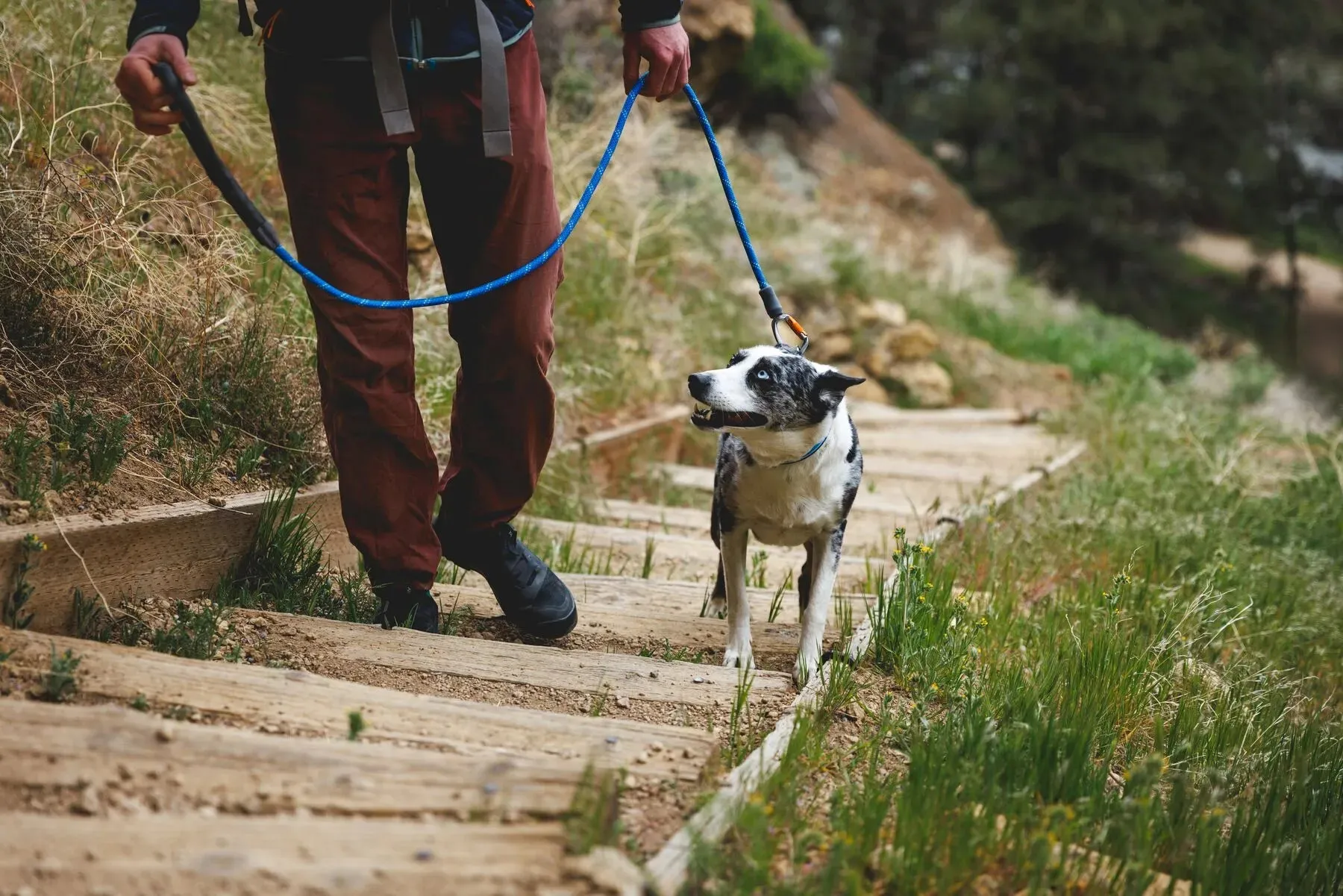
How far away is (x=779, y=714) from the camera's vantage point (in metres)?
2.50

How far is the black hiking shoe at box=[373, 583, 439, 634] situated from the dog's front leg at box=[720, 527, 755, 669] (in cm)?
77

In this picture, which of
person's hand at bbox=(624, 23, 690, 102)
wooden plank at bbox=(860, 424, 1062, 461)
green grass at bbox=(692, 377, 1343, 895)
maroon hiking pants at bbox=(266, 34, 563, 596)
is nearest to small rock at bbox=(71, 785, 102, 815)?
green grass at bbox=(692, 377, 1343, 895)

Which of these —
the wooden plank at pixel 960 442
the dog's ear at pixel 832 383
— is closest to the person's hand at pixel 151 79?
the dog's ear at pixel 832 383

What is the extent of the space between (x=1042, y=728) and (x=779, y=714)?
1.82ft

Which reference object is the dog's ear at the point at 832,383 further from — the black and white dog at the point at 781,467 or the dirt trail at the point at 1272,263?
the dirt trail at the point at 1272,263

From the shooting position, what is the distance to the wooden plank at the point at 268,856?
150cm

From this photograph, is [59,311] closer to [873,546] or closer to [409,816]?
[409,816]

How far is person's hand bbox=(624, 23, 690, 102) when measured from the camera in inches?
116

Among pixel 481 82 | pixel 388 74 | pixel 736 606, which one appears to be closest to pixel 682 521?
pixel 736 606

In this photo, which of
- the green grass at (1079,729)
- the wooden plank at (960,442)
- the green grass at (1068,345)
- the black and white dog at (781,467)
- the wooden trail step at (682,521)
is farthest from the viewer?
the green grass at (1068,345)

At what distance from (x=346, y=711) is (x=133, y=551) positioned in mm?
875

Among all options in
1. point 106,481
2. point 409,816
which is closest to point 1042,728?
point 409,816

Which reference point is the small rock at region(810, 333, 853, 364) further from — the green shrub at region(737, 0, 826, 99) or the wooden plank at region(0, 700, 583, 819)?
the wooden plank at region(0, 700, 583, 819)

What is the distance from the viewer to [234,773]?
1750 millimetres
